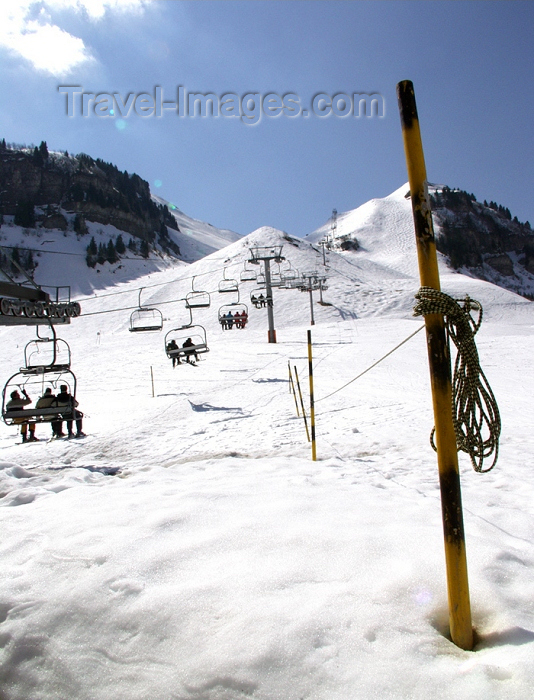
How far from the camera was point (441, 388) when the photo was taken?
1996mm

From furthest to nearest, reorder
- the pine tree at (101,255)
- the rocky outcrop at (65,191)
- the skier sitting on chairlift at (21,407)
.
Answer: the rocky outcrop at (65,191), the pine tree at (101,255), the skier sitting on chairlift at (21,407)

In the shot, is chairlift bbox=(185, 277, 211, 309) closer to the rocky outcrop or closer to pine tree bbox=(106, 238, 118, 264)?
pine tree bbox=(106, 238, 118, 264)

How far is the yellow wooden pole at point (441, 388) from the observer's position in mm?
1975

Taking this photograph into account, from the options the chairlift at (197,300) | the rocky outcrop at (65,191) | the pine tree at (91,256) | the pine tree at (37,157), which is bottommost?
the chairlift at (197,300)

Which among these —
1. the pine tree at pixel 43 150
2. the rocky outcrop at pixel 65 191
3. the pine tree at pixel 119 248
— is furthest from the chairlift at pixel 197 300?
the pine tree at pixel 43 150

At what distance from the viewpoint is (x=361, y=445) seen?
7844 mm

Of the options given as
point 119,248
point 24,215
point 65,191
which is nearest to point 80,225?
point 24,215

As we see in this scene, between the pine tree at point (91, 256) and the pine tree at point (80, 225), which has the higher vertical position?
the pine tree at point (80, 225)

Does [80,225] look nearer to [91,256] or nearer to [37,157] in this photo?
[91,256]

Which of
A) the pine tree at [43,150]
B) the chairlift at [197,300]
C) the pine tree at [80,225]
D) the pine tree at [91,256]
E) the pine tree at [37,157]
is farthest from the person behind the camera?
the pine tree at [43,150]

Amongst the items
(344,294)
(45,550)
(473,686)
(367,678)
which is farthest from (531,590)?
(344,294)

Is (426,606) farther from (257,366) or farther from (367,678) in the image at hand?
(257,366)

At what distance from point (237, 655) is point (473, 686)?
1063 mm

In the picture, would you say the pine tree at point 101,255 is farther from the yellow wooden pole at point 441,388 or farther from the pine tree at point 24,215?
the yellow wooden pole at point 441,388
